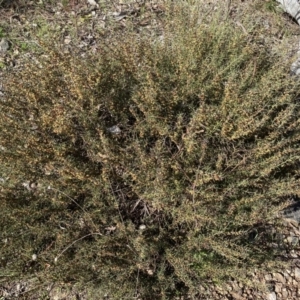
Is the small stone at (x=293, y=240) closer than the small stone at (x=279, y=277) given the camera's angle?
No

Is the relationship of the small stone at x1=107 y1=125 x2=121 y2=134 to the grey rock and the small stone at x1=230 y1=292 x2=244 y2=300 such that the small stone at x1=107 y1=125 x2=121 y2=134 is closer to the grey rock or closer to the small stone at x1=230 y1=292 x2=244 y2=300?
the small stone at x1=230 y1=292 x2=244 y2=300

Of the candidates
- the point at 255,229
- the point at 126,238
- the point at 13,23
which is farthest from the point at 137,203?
the point at 13,23

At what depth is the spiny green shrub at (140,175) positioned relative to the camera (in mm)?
2307

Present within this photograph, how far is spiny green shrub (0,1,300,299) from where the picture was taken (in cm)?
231

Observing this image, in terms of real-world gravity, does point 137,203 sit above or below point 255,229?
below

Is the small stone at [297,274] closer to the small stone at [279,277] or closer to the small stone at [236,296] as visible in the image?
the small stone at [279,277]

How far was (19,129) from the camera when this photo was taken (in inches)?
98.6

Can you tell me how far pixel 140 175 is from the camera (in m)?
2.37

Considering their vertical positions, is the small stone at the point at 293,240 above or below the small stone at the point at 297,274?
above

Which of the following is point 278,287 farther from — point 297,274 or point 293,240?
point 293,240

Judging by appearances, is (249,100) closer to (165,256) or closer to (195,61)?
(195,61)

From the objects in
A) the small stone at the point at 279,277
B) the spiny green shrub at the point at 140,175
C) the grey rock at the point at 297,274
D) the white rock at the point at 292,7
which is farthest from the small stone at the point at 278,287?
the white rock at the point at 292,7

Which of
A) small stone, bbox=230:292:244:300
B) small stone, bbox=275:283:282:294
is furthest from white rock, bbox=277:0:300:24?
small stone, bbox=230:292:244:300

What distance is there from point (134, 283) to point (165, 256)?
0.25 meters
